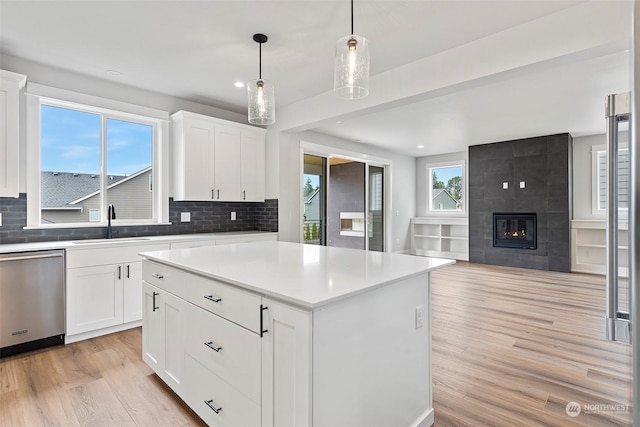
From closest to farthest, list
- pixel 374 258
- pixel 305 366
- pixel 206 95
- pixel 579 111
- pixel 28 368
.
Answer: pixel 305 366 < pixel 374 258 < pixel 28 368 < pixel 206 95 < pixel 579 111

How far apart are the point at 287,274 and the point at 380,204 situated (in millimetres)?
6143

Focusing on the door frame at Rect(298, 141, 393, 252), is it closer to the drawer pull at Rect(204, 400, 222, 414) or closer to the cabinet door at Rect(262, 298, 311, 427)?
the drawer pull at Rect(204, 400, 222, 414)

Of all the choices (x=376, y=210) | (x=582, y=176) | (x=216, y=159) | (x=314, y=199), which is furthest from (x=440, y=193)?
(x=216, y=159)

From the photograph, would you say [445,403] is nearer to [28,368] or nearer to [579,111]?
[28,368]

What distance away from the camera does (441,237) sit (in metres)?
7.83

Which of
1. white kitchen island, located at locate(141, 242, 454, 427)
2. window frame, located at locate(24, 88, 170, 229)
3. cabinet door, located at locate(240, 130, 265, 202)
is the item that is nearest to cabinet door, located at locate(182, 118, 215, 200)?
window frame, located at locate(24, 88, 170, 229)

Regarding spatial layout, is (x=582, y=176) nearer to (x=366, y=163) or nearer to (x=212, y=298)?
(x=366, y=163)

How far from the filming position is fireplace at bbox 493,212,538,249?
20.7ft

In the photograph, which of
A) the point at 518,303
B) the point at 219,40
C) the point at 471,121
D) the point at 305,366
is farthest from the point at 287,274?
the point at 471,121

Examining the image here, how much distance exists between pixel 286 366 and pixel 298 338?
14 centimetres

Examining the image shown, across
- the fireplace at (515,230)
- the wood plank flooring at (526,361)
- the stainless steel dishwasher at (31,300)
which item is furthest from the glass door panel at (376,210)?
the stainless steel dishwasher at (31,300)

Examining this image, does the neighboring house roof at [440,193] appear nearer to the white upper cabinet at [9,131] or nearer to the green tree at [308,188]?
the green tree at [308,188]

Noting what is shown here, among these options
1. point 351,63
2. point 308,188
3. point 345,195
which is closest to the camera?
point 351,63

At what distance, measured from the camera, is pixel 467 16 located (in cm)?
236
